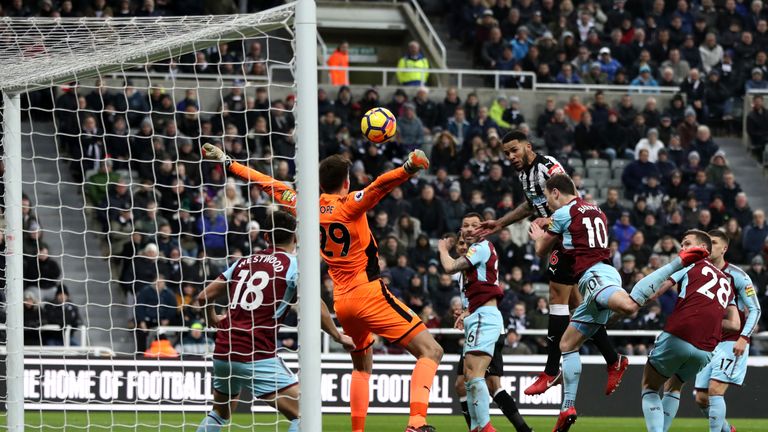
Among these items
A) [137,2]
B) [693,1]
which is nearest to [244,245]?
[137,2]

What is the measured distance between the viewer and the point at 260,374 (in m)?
9.10

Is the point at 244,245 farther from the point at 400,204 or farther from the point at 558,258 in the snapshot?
the point at 558,258

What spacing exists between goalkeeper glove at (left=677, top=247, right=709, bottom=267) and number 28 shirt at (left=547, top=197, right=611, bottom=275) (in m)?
1.63

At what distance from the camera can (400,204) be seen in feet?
62.9

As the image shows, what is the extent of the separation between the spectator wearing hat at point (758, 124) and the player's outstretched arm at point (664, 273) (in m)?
14.9

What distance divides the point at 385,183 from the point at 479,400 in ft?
7.95

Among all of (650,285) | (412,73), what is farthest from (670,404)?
(412,73)

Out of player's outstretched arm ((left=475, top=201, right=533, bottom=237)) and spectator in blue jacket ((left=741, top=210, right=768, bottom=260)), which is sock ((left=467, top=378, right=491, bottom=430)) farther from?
spectator in blue jacket ((left=741, top=210, right=768, bottom=260))

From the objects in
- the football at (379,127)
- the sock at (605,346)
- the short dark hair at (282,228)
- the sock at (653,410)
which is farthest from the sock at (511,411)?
the football at (379,127)

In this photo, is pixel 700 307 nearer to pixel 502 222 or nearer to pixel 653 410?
pixel 653 410

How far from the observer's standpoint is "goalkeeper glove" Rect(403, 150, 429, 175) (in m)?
8.33

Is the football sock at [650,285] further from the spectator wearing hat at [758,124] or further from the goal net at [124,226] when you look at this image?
the spectator wearing hat at [758,124]

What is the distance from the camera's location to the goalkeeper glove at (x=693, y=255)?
8672 mm

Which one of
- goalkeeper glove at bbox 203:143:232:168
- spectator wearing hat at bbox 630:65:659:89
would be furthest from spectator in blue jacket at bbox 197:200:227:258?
spectator wearing hat at bbox 630:65:659:89
